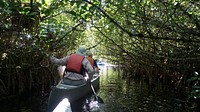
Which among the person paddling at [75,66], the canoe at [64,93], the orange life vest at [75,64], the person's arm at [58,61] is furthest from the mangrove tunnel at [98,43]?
the canoe at [64,93]

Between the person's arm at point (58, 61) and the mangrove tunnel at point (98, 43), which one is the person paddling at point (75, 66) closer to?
the person's arm at point (58, 61)

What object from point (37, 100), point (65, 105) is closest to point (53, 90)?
point (37, 100)

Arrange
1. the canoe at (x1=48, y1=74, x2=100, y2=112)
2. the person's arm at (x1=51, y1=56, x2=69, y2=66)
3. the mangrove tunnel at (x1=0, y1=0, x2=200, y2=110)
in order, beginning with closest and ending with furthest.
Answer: the mangrove tunnel at (x1=0, y1=0, x2=200, y2=110)
the canoe at (x1=48, y1=74, x2=100, y2=112)
the person's arm at (x1=51, y1=56, x2=69, y2=66)

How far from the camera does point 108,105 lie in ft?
26.2

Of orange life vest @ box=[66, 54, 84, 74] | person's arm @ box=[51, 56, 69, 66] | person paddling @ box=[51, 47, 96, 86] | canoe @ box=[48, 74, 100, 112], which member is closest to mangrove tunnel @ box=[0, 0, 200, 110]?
person's arm @ box=[51, 56, 69, 66]

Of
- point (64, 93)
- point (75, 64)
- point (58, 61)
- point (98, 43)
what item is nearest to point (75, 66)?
point (75, 64)

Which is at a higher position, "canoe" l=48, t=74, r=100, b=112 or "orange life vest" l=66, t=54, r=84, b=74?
"orange life vest" l=66, t=54, r=84, b=74

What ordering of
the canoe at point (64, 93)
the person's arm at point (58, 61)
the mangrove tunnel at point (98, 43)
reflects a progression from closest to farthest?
the mangrove tunnel at point (98, 43), the canoe at point (64, 93), the person's arm at point (58, 61)

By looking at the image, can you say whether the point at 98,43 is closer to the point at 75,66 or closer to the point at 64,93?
the point at 75,66

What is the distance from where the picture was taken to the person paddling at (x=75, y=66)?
7082 millimetres

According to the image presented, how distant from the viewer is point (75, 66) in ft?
23.2

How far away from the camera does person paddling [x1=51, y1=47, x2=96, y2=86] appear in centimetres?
708

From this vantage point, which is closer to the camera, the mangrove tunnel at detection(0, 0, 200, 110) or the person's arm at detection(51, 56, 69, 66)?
the mangrove tunnel at detection(0, 0, 200, 110)

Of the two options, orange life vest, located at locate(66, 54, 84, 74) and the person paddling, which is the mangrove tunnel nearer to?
the person paddling
